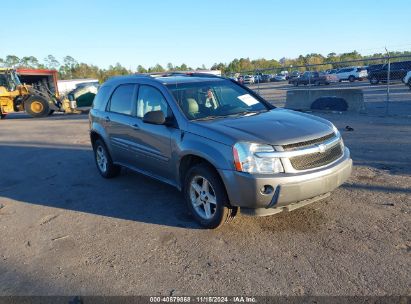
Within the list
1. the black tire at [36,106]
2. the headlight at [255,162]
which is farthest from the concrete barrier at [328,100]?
the black tire at [36,106]

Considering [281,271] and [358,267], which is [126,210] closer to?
[281,271]

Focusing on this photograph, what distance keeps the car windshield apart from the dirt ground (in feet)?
4.42

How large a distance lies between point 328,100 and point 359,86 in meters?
19.8

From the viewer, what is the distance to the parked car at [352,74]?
42.1 m

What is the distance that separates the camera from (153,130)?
4.93 m

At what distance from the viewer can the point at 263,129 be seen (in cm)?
407

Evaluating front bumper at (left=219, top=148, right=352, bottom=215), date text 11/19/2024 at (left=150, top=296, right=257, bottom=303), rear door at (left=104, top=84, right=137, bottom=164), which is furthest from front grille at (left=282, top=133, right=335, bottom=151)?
rear door at (left=104, top=84, right=137, bottom=164)

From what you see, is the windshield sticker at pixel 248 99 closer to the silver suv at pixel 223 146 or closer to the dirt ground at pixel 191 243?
the silver suv at pixel 223 146

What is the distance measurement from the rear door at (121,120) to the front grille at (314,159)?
2627 millimetres

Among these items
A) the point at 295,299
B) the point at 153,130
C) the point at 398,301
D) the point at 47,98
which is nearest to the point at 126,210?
the point at 153,130

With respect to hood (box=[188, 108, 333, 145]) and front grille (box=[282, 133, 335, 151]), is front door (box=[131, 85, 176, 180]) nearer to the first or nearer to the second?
hood (box=[188, 108, 333, 145])

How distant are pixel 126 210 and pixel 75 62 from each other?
284 ft

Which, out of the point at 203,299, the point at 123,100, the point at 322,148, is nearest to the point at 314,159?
the point at 322,148

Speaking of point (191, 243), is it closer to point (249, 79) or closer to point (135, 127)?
point (135, 127)
